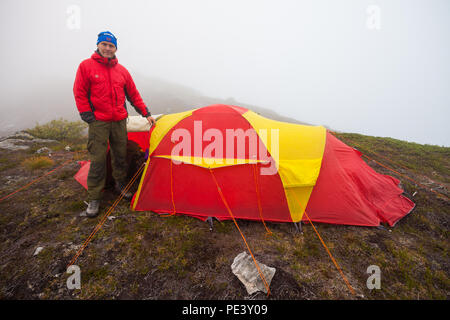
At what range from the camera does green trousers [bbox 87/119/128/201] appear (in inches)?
171

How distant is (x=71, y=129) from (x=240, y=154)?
Answer: 1082 centimetres

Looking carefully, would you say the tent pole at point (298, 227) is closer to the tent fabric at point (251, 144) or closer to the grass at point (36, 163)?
the tent fabric at point (251, 144)

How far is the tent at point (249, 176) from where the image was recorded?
14.5 feet

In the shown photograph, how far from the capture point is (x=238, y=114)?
4.84m

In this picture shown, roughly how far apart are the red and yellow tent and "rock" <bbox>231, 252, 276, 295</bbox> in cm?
109

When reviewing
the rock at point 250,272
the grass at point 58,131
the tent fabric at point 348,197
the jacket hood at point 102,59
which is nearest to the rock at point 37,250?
the rock at point 250,272

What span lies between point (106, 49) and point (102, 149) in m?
2.20

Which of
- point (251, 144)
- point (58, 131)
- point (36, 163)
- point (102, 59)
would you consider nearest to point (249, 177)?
point (251, 144)

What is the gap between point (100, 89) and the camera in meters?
4.12

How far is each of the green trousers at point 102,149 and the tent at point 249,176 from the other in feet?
2.67

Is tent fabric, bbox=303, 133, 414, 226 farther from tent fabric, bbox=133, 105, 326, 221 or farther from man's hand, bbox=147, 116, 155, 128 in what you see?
man's hand, bbox=147, 116, 155, 128

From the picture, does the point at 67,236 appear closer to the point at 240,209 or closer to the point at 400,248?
the point at 240,209

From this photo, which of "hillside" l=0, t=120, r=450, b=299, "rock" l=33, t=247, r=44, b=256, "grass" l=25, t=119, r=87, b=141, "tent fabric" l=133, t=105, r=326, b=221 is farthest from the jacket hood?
"grass" l=25, t=119, r=87, b=141
